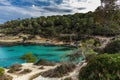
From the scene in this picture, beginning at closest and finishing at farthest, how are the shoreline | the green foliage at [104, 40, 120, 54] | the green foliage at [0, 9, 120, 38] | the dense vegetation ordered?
the green foliage at [104, 40, 120, 54] → the shoreline → the dense vegetation → the green foliage at [0, 9, 120, 38]

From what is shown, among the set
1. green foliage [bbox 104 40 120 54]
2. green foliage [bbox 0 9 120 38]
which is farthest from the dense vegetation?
green foliage [bbox 104 40 120 54]

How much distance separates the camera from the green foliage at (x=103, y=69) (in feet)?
105

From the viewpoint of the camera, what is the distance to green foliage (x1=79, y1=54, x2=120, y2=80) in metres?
31.9

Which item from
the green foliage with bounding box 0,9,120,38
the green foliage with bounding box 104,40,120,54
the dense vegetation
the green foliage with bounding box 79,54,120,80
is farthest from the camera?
the green foliage with bounding box 0,9,120,38

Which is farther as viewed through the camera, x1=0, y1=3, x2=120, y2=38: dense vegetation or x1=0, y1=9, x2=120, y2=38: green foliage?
x1=0, y1=9, x2=120, y2=38: green foliage

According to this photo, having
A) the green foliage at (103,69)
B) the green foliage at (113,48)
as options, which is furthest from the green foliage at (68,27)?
the green foliage at (103,69)

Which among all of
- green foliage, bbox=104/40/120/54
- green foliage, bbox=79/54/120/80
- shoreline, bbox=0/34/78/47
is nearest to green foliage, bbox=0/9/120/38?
shoreline, bbox=0/34/78/47

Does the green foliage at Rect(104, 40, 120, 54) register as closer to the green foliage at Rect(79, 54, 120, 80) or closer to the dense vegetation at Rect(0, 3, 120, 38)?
the green foliage at Rect(79, 54, 120, 80)

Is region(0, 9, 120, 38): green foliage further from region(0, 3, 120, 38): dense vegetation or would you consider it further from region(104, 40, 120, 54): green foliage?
region(104, 40, 120, 54): green foliage

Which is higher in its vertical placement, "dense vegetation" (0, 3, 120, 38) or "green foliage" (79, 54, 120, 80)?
"green foliage" (79, 54, 120, 80)

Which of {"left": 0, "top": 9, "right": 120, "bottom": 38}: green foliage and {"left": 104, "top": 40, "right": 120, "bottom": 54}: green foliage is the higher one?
{"left": 104, "top": 40, "right": 120, "bottom": 54}: green foliage

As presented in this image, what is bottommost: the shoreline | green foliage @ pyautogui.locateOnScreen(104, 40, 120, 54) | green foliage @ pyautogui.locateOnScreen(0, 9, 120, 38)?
the shoreline

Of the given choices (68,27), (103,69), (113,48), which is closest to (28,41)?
(68,27)

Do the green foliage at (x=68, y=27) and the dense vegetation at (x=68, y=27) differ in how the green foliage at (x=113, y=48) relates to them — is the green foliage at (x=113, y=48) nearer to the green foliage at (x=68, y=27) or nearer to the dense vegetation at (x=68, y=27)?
the dense vegetation at (x=68, y=27)
